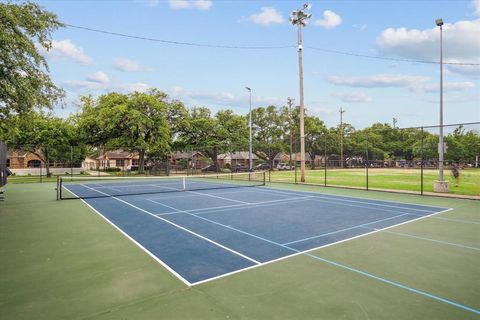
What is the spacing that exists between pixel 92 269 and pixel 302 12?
25.5 meters

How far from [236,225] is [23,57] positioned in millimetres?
9214

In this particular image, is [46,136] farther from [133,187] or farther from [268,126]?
[268,126]

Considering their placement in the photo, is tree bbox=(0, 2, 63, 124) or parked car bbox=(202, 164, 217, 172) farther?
parked car bbox=(202, 164, 217, 172)

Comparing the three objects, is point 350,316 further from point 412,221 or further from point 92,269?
point 412,221

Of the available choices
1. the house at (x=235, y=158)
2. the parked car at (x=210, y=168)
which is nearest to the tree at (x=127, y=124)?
the parked car at (x=210, y=168)

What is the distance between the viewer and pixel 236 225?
9.66 m

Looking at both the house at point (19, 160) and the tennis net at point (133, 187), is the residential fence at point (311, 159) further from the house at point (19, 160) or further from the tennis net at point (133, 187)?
the tennis net at point (133, 187)

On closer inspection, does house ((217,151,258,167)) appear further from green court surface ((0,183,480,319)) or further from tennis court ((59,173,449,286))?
green court surface ((0,183,480,319))

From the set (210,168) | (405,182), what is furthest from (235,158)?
(405,182)

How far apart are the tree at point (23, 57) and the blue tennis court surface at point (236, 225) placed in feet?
16.3

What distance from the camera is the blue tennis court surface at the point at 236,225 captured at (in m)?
6.52

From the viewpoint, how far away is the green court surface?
168 inches

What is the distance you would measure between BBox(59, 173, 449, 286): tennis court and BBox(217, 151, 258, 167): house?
23.7m

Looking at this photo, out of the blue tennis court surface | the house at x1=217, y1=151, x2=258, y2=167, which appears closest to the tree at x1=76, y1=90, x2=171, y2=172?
the house at x1=217, y1=151, x2=258, y2=167
